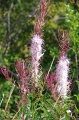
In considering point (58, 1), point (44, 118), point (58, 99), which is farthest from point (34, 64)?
point (58, 1)

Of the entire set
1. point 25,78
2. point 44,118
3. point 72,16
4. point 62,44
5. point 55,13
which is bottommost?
point 44,118

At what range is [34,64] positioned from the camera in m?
2.86

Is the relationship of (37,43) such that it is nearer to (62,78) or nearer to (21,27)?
(62,78)

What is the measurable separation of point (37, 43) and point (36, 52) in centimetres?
12

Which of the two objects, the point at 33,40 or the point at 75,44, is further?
the point at 75,44

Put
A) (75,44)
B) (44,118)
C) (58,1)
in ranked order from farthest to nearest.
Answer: (58,1), (75,44), (44,118)

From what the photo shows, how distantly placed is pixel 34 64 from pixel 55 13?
15.4ft

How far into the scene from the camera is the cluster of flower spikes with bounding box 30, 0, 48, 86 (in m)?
2.72

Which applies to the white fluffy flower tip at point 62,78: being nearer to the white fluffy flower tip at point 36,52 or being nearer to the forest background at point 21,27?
the white fluffy flower tip at point 36,52

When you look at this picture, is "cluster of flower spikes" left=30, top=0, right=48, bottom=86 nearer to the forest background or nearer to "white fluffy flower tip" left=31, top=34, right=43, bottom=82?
"white fluffy flower tip" left=31, top=34, right=43, bottom=82

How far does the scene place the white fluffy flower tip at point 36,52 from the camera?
2.86m

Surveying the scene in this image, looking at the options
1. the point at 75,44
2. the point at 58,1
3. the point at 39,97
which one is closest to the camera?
the point at 39,97

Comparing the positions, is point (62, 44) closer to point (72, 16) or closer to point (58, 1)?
point (72, 16)

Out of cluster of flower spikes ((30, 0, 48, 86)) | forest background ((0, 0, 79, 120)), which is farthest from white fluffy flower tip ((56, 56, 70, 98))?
forest background ((0, 0, 79, 120))
